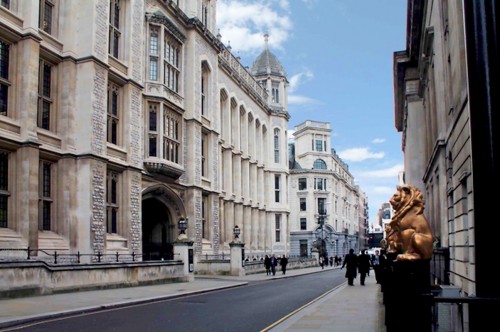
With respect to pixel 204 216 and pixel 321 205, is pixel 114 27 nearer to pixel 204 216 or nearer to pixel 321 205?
pixel 204 216

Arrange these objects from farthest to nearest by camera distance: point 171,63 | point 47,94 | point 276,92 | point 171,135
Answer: point 276,92
point 171,63
point 171,135
point 47,94

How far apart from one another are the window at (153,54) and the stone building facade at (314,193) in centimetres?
6022

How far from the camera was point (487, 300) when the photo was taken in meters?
2.14

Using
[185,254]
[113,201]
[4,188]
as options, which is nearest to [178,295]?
[4,188]

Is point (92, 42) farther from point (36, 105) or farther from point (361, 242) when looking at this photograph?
point (361, 242)

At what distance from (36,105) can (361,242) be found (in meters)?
123

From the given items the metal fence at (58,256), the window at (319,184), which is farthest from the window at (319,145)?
the metal fence at (58,256)

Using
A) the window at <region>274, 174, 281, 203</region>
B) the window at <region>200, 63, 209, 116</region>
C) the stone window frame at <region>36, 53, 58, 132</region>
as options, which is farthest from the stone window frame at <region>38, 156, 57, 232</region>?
the window at <region>274, 174, 281, 203</region>

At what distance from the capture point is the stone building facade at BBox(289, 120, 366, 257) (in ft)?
316

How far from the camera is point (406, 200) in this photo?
7598mm

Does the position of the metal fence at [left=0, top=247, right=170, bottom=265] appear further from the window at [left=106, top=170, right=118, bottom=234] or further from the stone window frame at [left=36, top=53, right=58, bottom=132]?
the stone window frame at [left=36, top=53, right=58, bottom=132]

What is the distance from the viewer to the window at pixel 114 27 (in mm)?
29875

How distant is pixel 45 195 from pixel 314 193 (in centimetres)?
7451

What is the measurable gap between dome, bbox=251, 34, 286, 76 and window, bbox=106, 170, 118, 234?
40652mm
